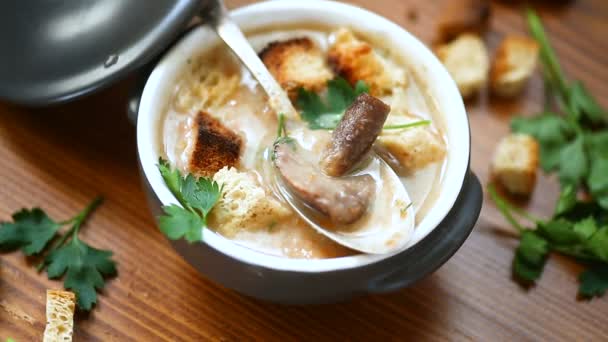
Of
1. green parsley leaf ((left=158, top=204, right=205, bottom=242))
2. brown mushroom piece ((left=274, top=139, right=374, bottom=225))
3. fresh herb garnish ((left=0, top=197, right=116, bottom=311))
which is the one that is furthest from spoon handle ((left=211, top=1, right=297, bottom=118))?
fresh herb garnish ((left=0, top=197, right=116, bottom=311))

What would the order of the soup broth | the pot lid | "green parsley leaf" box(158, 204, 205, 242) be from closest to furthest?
1. "green parsley leaf" box(158, 204, 205, 242)
2. the soup broth
3. the pot lid

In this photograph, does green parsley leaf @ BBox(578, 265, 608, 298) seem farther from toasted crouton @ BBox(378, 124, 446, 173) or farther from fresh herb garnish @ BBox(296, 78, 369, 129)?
fresh herb garnish @ BBox(296, 78, 369, 129)

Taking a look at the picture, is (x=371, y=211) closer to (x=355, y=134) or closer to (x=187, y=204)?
(x=355, y=134)

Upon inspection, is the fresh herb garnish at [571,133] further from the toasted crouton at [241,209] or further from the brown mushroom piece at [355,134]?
the toasted crouton at [241,209]

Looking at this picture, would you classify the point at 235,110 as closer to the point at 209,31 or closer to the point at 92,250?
the point at 209,31

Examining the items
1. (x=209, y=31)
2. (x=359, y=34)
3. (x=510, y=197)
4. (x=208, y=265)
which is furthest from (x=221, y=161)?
(x=510, y=197)

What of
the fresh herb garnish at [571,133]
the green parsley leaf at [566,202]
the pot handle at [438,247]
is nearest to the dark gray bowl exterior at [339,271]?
the pot handle at [438,247]
